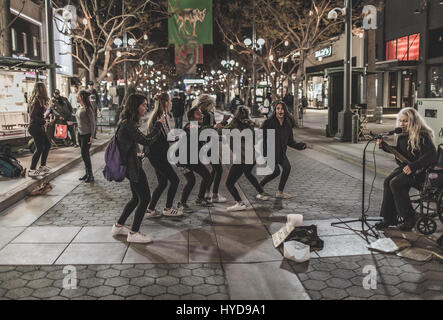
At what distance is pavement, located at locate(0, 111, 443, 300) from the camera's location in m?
4.66

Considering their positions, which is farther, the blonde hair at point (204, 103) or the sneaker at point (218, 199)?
the sneaker at point (218, 199)

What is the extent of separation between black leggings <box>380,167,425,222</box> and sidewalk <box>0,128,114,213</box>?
613cm

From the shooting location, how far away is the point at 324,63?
50469mm

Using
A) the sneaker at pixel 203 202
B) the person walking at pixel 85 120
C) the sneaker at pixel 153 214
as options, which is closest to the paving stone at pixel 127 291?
the sneaker at pixel 153 214

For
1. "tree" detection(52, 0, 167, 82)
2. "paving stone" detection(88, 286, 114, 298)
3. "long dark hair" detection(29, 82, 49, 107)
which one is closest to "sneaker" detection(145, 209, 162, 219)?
"paving stone" detection(88, 286, 114, 298)

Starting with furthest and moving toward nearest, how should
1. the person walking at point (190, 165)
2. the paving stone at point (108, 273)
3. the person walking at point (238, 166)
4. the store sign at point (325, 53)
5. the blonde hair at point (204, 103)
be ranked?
1. the store sign at point (325, 53)
2. the blonde hair at point (204, 103)
3. the person walking at point (238, 166)
4. the person walking at point (190, 165)
5. the paving stone at point (108, 273)

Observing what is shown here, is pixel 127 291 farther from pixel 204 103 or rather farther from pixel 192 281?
pixel 204 103

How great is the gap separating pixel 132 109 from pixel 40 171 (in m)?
5.58

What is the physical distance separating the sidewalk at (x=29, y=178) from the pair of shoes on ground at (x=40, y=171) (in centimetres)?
11

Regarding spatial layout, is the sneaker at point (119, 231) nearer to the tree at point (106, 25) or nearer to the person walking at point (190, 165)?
the person walking at point (190, 165)

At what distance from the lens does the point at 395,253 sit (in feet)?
18.6

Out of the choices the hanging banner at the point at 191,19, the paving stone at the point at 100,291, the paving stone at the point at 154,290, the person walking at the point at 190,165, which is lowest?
the paving stone at the point at 154,290

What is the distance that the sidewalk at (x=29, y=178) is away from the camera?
8.49 metres
